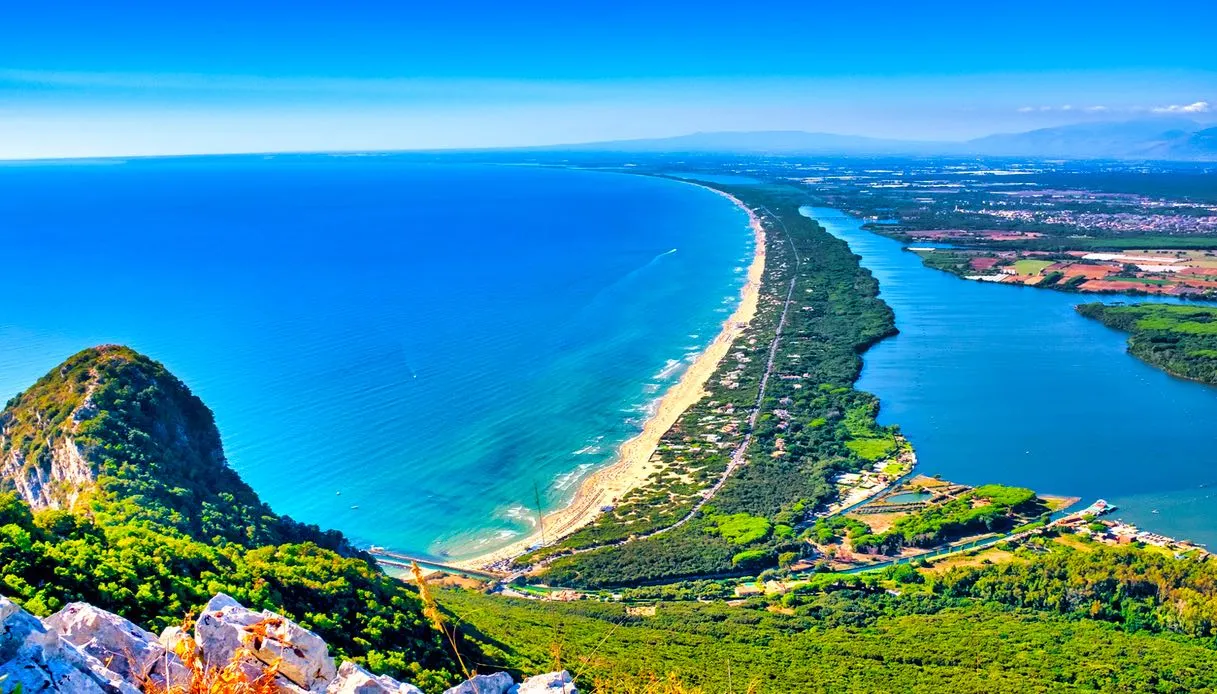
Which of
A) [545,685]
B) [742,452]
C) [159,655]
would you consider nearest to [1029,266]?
[742,452]

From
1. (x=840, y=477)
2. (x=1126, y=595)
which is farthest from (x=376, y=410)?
(x=1126, y=595)

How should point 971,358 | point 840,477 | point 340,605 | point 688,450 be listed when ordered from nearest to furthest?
1. point 340,605
2. point 840,477
3. point 688,450
4. point 971,358

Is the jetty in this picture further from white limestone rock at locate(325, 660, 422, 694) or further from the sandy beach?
white limestone rock at locate(325, 660, 422, 694)

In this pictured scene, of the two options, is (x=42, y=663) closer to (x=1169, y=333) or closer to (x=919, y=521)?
(x=919, y=521)

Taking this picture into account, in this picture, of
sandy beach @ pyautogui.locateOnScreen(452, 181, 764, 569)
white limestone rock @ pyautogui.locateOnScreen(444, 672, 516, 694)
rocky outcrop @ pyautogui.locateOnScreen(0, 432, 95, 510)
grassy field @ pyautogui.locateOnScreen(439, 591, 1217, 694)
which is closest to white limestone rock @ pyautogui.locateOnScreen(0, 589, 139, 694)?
white limestone rock @ pyautogui.locateOnScreen(444, 672, 516, 694)

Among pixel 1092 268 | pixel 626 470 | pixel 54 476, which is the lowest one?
pixel 626 470

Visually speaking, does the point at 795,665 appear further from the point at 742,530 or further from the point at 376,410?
the point at 376,410

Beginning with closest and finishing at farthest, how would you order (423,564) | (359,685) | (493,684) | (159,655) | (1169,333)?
(159,655)
(359,685)
(493,684)
(423,564)
(1169,333)
